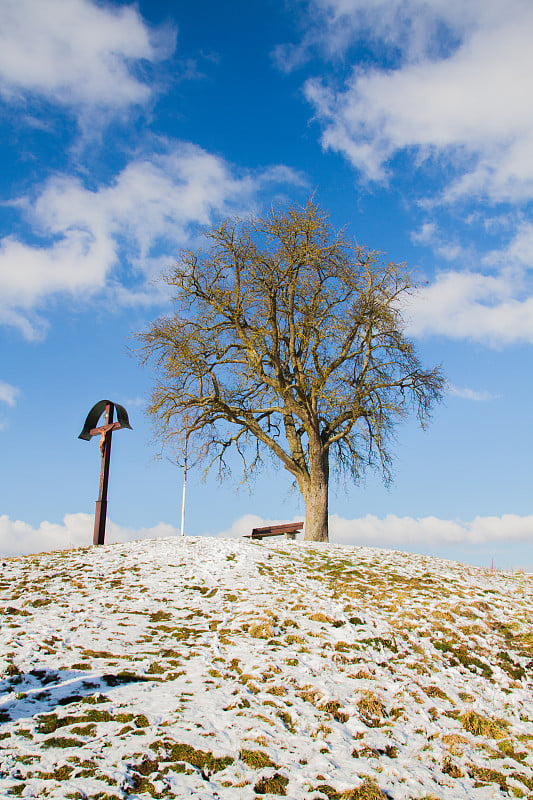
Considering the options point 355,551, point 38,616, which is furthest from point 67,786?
point 355,551

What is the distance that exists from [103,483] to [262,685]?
40.7 ft

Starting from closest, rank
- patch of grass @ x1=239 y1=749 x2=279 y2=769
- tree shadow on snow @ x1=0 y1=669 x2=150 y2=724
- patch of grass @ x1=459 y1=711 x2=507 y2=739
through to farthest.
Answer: patch of grass @ x1=239 y1=749 x2=279 y2=769 < tree shadow on snow @ x1=0 y1=669 x2=150 y2=724 < patch of grass @ x1=459 y1=711 x2=507 y2=739

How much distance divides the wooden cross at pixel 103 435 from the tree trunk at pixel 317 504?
6.41m

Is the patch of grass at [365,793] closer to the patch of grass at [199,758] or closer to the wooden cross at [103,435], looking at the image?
the patch of grass at [199,758]

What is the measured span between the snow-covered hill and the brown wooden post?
194 inches

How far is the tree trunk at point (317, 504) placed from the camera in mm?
18062

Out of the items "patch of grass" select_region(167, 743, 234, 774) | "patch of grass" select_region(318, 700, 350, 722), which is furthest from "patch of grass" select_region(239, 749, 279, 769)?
"patch of grass" select_region(318, 700, 350, 722)

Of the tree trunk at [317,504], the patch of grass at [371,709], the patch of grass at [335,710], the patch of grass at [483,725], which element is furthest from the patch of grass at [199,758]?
the tree trunk at [317,504]

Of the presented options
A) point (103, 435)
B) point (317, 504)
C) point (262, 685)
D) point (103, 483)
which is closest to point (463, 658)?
point (262, 685)

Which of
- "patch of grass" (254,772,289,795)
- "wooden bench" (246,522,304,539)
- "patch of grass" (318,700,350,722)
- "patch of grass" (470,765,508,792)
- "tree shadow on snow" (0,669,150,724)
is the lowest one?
"patch of grass" (470,765,508,792)

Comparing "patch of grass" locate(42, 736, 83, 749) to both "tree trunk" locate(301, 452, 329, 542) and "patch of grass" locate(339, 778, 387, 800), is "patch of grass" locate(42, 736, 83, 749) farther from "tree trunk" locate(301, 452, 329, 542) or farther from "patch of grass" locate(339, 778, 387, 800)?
"tree trunk" locate(301, 452, 329, 542)

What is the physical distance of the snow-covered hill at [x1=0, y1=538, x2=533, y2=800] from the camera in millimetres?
5285

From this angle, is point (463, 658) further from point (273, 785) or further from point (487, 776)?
point (273, 785)

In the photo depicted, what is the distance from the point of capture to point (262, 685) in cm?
722
